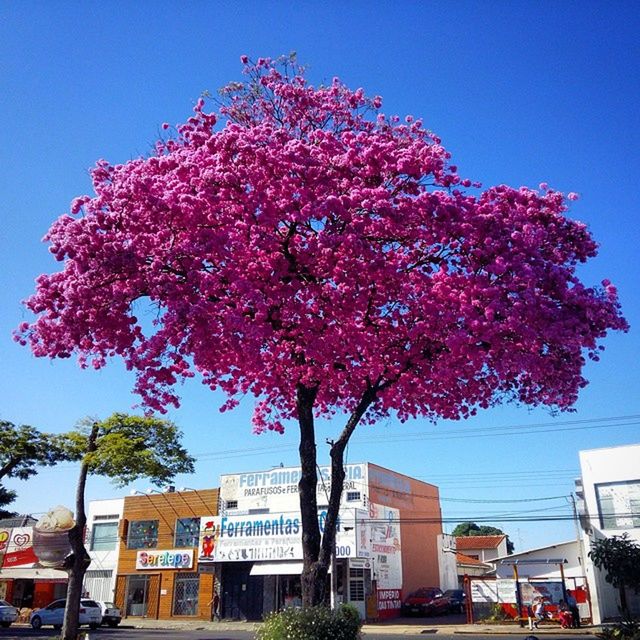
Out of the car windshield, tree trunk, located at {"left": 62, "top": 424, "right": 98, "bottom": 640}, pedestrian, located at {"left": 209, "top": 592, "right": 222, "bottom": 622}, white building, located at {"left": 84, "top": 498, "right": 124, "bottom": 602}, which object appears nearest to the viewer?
tree trunk, located at {"left": 62, "top": 424, "right": 98, "bottom": 640}

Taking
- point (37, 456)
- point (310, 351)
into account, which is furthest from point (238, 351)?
point (37, 456)

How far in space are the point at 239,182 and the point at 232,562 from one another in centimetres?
3255

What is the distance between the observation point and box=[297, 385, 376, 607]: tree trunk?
1177cm

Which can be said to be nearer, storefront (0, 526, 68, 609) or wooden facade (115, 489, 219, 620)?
wooden facade (115, 489, 219, 620)

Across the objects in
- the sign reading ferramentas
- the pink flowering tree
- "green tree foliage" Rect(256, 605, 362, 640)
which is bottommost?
"green tree foliage" Rect(256, 605, 362, 640)

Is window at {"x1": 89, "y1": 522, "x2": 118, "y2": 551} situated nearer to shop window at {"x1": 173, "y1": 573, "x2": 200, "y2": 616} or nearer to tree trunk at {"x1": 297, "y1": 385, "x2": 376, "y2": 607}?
shop window at {"x1": 173, "y1": 573, "x2": 200, "y2": 616}

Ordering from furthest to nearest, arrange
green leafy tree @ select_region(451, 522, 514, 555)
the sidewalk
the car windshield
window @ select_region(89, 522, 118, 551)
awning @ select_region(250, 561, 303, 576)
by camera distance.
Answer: green leafy tree @ select_region(451, 522, 514, 555) → window @ select_region(89, 522, 118, 551) → the car windshield → awning @ select_region(250, 561, 303, 576) → the sidewalk

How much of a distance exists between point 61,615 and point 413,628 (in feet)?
66.8

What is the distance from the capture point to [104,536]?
46750 mm

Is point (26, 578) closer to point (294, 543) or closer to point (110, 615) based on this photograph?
point (110, 615)

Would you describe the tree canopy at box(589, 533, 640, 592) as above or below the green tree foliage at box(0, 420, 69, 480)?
below

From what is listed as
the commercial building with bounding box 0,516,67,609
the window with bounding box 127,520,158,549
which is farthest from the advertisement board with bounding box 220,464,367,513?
the commercial building with bounding box 0,516,67,609

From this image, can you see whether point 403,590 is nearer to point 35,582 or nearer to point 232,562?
point 232,562

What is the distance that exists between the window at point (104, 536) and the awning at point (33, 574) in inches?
141
